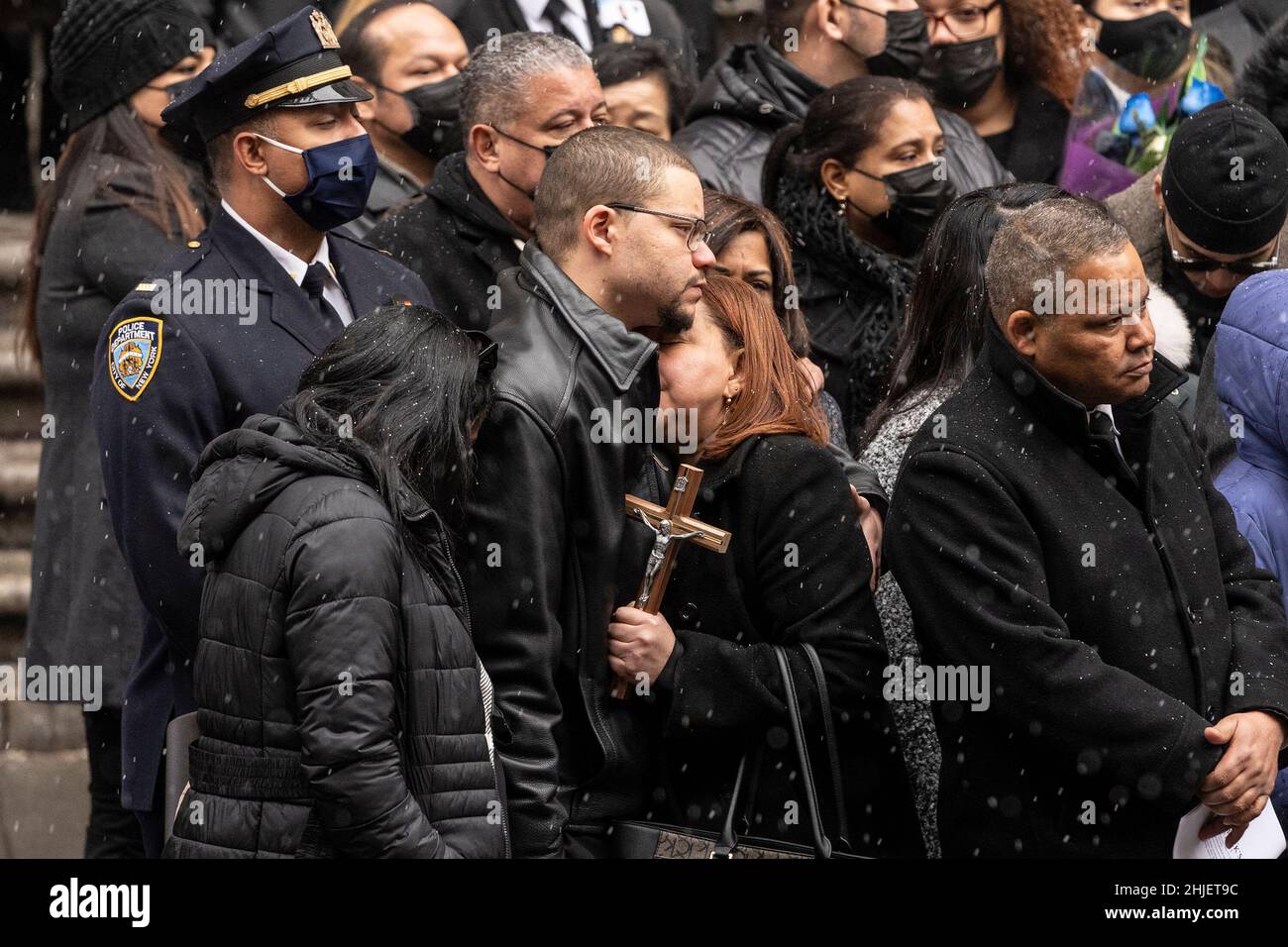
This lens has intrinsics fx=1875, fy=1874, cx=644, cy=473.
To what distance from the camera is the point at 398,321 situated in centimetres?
372

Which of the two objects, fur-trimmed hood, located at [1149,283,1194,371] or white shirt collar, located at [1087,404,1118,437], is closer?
white shirt collar, located at [1087,404,1118,437]

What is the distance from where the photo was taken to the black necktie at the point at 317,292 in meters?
4.39

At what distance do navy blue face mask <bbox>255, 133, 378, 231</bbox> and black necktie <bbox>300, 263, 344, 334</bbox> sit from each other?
0.37 ft

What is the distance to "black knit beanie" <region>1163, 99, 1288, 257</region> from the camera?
488cm

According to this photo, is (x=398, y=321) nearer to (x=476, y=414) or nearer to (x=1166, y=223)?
(x=476, y=414)

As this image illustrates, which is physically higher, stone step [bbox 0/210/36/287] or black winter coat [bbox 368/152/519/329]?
black winter coat [bbox 368/152/519/329]

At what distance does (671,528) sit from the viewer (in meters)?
3.96

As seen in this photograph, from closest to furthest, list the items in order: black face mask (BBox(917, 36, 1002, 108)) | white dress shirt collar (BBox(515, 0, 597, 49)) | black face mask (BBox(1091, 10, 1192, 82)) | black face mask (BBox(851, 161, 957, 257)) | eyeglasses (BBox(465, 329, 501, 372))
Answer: eyeglasses (BBox(465, 329, 501, 372)) < black face mask (BBox(851, 161, 957, 257)) < black face mask (BBox(1091, 10, 1192, 82)) < black face mask (BBox(917, 36, 1002, 108)) < white dress shirt collar (BBox(515, 0, 597, 49))

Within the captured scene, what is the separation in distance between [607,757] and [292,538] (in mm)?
912

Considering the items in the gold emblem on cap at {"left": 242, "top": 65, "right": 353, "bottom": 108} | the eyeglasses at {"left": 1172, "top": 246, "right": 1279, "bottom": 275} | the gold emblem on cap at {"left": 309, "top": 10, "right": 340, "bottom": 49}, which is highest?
the gold emblem on cap at {"left": 309, "top": 10, "right": 340, "bottom": 49}

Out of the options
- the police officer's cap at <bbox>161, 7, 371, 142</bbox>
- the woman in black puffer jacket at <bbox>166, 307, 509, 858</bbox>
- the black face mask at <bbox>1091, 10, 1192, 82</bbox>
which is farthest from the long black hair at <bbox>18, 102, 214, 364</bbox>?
the black face mask at <bbox>1091, 10, 1192, 82</bbox>

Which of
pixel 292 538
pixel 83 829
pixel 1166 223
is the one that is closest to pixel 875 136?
pixel 1166 223

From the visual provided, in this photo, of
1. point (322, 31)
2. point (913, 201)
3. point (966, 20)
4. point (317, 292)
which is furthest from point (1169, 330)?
point (966, 20)

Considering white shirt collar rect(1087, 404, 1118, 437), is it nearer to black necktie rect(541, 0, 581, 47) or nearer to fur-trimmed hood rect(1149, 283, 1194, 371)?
fur-trimmed hood rect(1149, 283, 1194, 371)
